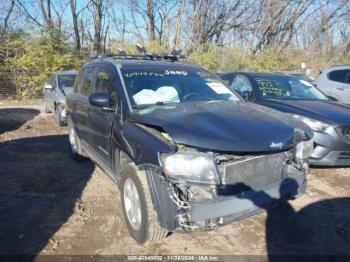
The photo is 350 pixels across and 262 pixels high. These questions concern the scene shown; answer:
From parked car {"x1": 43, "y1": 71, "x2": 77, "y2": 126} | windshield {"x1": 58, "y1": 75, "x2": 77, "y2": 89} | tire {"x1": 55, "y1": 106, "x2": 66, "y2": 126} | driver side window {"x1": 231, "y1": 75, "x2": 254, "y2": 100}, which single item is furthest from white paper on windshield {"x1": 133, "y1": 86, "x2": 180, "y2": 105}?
windshield {"x1": 58, "y1": 75, "x2": 77, "y2": 89}

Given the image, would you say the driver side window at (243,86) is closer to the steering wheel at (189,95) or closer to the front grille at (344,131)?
the front grille at (344,131)

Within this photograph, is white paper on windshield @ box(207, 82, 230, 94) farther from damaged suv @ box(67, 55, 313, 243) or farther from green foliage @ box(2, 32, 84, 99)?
green foliage @ box(2, 32, 84, 99)

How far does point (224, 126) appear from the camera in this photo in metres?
3.31

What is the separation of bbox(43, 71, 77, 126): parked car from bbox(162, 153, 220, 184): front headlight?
709cm

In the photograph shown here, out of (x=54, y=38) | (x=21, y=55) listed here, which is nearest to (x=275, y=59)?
(x=54, y=38)

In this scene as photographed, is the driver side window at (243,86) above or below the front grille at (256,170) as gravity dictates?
above

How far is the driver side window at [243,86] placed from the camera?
7021mm

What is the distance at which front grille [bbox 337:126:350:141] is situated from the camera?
5461mm

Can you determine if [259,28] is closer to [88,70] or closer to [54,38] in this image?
[54,38]

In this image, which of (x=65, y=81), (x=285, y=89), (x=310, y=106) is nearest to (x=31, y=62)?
(x=65, y=81)

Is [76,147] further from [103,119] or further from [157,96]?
[157,96]

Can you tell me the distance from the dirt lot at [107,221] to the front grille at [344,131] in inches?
26.4

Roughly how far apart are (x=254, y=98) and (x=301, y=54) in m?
19.0

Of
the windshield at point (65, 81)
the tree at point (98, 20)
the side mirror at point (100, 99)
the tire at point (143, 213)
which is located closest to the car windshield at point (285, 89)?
the side mirror at point (100, 99)
